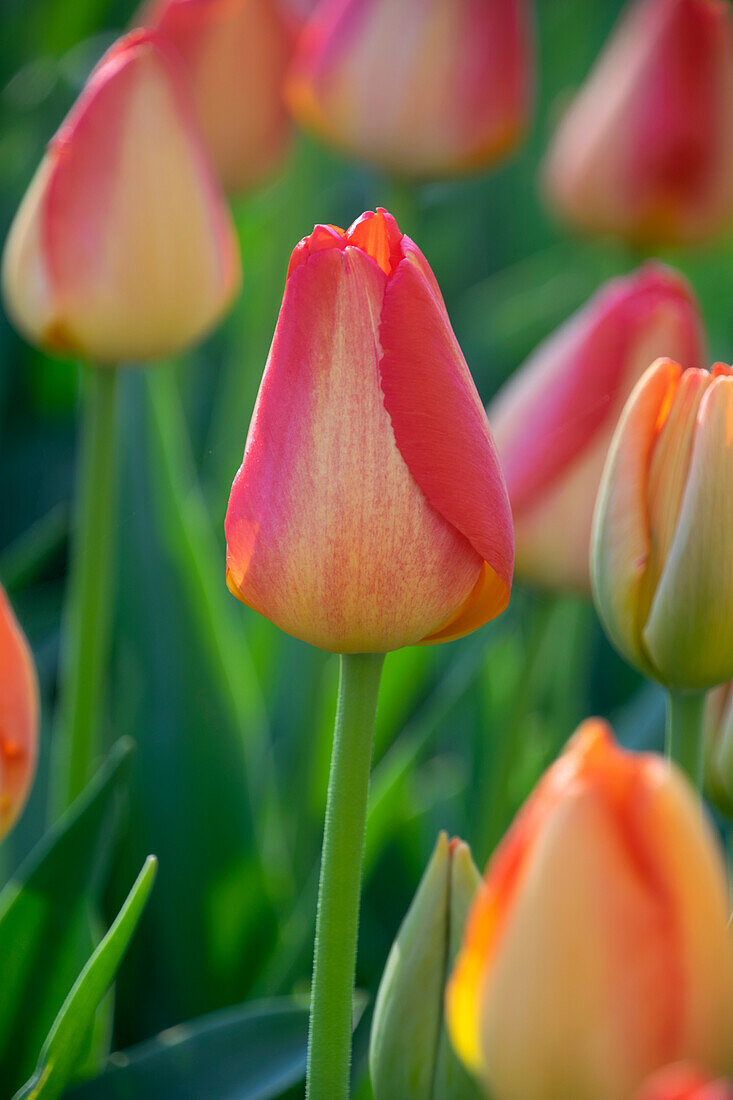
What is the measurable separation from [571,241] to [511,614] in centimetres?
45

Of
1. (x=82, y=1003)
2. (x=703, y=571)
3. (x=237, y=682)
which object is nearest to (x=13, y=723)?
(x=82, y=1003)

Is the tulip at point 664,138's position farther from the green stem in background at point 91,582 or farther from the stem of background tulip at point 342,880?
the stem of background tulip at point 342,880

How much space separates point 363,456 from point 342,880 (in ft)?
0.34

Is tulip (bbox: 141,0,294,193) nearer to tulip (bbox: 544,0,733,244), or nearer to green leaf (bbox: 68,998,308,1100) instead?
tulip (bbox: 544,0,733,244)

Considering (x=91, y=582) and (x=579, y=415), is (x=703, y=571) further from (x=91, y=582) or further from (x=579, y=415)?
(x=91, y=582)

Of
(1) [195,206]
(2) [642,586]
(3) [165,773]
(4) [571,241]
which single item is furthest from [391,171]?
(4) [571,241]

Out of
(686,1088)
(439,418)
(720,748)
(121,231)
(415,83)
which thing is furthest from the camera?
(415,83)

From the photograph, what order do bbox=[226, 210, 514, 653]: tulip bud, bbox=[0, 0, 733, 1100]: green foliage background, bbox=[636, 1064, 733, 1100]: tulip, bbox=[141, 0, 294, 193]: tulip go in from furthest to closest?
bbox=[141, 0, 294, 193]: tulip < bbox=[0, 0, 733, 1100]: green foliage background < bbox=[226, 210, 514, 653]: tulip bud < bbox=[636, 1064, 733, 1100]: tulip

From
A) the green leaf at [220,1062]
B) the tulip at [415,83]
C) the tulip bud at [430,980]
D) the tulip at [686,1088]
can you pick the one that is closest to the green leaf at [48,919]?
the green leaf at [220,1062]

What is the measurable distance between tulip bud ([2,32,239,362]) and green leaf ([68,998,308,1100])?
Answer: 0.25 meters

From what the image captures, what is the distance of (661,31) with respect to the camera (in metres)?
0.74

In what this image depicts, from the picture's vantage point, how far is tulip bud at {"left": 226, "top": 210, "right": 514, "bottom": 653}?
302 mm

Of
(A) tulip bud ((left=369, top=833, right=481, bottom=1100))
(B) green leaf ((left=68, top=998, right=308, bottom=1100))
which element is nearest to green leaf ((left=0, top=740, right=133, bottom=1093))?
(B) green leaf ((left=68, top=998, right=308, bottom=1100))

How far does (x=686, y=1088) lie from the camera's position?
0.66ft
